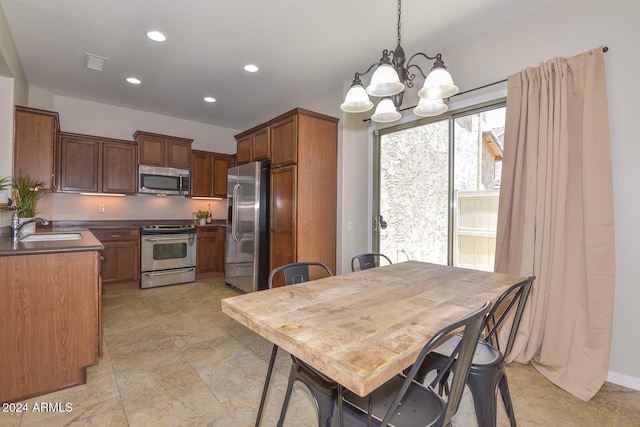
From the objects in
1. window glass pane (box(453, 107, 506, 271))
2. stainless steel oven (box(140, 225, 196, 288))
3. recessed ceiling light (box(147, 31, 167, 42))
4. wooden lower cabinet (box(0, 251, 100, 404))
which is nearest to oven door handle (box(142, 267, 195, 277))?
stainless steel oven (box(140, 225, 196, 288))

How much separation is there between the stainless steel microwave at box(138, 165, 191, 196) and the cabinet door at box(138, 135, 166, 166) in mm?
93

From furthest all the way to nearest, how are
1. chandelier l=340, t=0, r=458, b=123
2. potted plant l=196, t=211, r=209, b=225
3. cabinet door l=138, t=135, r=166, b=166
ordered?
potted plant l=196, t=211, r=209, b=225 < cabinet door l=138, t=135, r=166, b=166 < chandelier l=340, t=0, r=458, b=123

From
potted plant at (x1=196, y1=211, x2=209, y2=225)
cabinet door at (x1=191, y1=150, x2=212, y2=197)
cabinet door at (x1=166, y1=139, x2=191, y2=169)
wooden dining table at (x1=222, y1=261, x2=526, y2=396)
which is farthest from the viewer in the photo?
potted plant at (x1=196, y1=211, x2=209, y2=225)

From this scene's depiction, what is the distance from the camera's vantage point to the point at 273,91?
13.6ft

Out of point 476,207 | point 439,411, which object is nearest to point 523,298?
point 439,411

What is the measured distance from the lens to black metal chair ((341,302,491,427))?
37.1 inches

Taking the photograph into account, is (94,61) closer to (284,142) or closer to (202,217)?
(284,142)

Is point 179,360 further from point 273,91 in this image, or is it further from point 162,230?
point 273,91

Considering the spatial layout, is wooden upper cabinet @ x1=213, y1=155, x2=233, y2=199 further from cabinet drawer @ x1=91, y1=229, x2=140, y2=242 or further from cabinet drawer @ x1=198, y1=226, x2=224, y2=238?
cabinet drawer @ x1=91, y1=229, x2=140, y2=242

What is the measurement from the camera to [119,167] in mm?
4551

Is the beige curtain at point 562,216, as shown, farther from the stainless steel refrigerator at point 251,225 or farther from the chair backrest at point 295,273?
the stainless steel refrigerator at point 251,225

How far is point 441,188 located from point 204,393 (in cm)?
273

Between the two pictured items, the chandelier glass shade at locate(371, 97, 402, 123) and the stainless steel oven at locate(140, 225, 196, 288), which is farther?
the stainless steel oven at locate(140, 225, 196, 288)

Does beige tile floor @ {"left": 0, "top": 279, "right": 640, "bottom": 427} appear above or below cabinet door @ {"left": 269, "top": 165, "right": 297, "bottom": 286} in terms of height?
below
